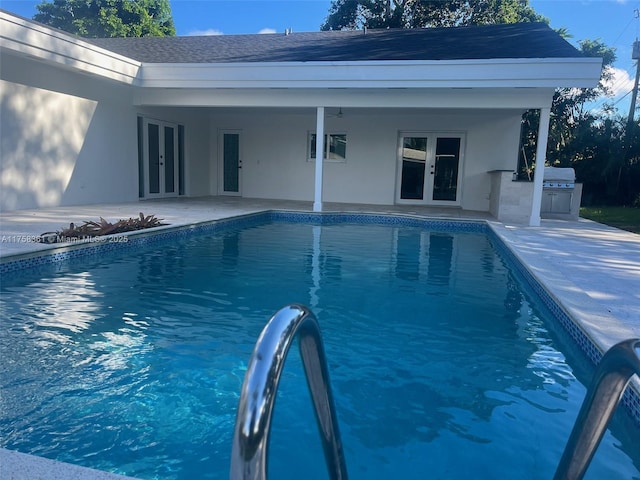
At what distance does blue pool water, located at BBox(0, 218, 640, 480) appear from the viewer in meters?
2.20

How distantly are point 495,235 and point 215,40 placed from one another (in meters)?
10.5

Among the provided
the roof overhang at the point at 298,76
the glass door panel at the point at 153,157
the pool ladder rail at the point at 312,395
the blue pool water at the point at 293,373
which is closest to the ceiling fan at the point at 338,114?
the roof overhang at the point at 298,76

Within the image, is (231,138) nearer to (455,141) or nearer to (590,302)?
(455,141)

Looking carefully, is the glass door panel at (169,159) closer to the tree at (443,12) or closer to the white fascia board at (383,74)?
the white fascia board at (383,74)

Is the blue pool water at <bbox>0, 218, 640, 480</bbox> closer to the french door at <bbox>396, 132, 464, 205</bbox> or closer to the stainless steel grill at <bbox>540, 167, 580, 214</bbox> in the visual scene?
the stainless steel grill at <bbox>540, 167, 580, 214</bbox>

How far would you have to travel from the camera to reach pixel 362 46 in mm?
12039

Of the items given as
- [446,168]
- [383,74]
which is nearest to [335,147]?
[446,168]

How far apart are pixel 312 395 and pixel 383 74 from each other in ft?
30.3

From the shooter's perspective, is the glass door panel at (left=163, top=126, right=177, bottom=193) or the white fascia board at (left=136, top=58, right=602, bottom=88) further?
the glass door panel at (left=163, top=126, right=177, bottom=193)

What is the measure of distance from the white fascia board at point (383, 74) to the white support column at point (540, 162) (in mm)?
842

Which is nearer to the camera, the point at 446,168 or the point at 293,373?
the point at 293,373

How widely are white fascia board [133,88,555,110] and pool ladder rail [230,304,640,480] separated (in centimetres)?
951

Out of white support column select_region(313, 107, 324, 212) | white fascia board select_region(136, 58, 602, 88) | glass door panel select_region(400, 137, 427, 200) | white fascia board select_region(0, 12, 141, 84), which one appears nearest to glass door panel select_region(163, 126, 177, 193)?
white fascia board select_region(136, 58, 602, 88)

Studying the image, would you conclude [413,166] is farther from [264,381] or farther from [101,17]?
[101,17]
